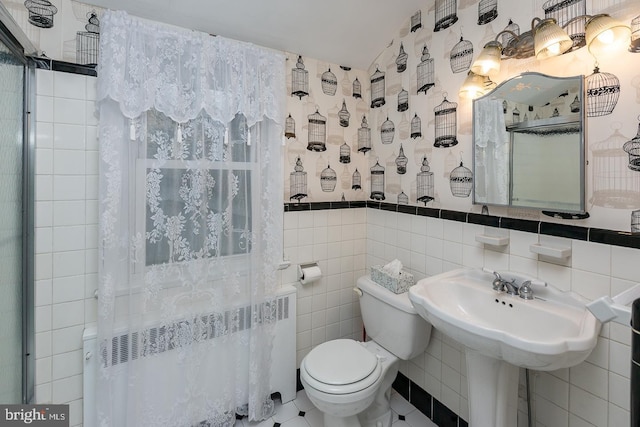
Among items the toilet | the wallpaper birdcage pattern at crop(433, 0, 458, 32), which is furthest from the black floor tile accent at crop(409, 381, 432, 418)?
the wallpaper birdcage pattern at crop(433, 0, 458, 32)

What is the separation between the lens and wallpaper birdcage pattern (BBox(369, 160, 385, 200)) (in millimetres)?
2139

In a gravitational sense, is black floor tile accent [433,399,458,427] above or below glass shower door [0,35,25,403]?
below

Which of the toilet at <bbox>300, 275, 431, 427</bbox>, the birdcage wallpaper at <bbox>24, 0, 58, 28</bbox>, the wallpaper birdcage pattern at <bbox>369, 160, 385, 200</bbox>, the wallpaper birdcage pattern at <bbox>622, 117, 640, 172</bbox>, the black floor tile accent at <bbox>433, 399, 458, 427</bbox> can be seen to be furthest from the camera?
the wallpaper birdcage pattern at <bbox>369, 160, 385, 200</bbox>

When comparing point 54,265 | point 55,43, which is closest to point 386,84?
point 55,43

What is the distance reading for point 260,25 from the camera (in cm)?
169

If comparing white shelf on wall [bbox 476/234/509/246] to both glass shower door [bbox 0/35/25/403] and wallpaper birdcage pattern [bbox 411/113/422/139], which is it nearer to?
wallpaper birdcage pattern [bbox 411/113/422/139]

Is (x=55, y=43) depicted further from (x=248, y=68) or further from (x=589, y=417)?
(x=589, y=417)

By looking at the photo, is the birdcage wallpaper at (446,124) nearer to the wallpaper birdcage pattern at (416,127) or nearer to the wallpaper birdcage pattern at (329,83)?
the wallpaper birdcage pattern at (416,127)

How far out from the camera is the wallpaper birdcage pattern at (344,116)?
211 centimetres

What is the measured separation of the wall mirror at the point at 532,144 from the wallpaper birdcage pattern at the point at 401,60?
624 millimetres

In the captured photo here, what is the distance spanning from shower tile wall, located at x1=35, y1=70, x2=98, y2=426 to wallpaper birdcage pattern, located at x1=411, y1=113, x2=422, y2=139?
168 cm

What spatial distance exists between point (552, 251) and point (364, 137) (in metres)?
1.37

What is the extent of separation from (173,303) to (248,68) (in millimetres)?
1272

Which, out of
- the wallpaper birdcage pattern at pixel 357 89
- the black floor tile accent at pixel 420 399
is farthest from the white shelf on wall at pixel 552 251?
the wallpaper birdcage pattern at pixel 357 89
